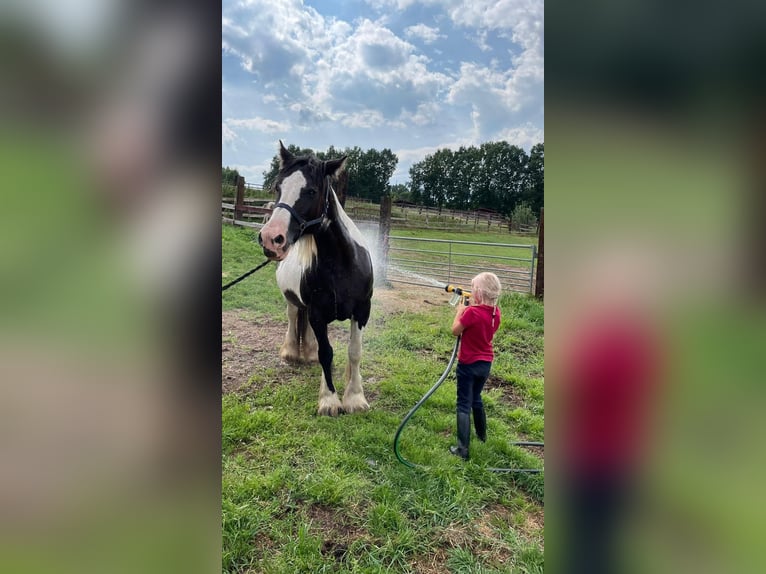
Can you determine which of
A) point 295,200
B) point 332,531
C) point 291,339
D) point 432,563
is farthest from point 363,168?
point 432,563

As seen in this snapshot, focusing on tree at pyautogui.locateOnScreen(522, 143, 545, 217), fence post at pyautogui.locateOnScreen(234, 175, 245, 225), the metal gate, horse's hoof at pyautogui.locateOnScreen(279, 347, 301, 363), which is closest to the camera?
tree at pyautogui.locateOnScreen(522, 143, 545, 217)

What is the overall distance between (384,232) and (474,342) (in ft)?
3.91

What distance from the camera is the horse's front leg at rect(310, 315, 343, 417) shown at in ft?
9.11

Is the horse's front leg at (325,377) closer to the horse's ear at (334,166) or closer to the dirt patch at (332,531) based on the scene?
the dirt patch at (332,531)

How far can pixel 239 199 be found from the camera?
8.38 feet

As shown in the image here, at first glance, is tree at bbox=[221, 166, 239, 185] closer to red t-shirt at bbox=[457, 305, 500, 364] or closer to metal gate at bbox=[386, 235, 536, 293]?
metal gate at bbox=[386, 235, 536, 293]
